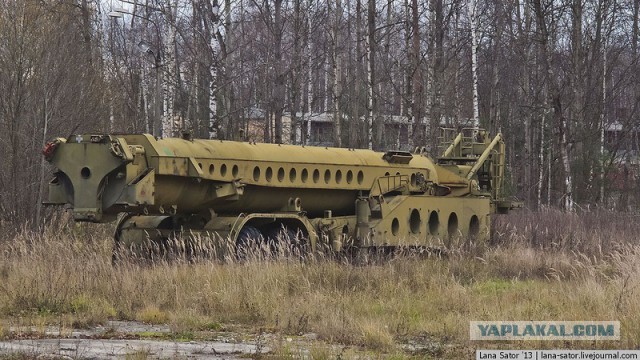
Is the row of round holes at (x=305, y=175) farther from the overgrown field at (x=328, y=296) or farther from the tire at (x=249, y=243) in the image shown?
the overgrown field at (x=328, y=296)

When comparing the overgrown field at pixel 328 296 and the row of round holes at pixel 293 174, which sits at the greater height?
the row of round holes at pixel 293 174

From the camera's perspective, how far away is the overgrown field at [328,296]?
10023 mm

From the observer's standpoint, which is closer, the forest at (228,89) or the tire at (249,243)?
the tire at (249,243)

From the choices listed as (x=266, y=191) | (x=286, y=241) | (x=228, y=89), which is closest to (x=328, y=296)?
(x=286, y=241)

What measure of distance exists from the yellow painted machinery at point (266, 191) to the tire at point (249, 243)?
0.02m

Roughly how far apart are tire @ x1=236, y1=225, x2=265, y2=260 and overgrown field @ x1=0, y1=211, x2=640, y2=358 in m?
0.36

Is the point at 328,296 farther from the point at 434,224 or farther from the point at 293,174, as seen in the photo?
the point at 434,224

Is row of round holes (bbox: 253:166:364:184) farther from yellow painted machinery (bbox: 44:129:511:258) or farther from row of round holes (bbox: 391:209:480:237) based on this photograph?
row of round holes (bbox: 391:209:480:237)

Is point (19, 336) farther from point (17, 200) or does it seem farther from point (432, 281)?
point (17, 200)

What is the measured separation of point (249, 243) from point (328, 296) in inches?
102

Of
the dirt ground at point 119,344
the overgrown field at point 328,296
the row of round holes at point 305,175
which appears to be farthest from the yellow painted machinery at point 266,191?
the dirt ground at point 119,344

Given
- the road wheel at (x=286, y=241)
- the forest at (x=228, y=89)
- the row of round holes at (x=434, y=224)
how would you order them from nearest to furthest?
the road wheel at (x=286, y=241)
the row of round holes at (x=434, y=224)
the forest at (x=228, y=89)

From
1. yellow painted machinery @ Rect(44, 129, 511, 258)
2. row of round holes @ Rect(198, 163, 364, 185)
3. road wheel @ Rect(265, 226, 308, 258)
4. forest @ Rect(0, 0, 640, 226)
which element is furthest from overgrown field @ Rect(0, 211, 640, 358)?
forest @ Rect(0, 0, 640, 226)

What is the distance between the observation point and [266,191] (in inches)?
607
